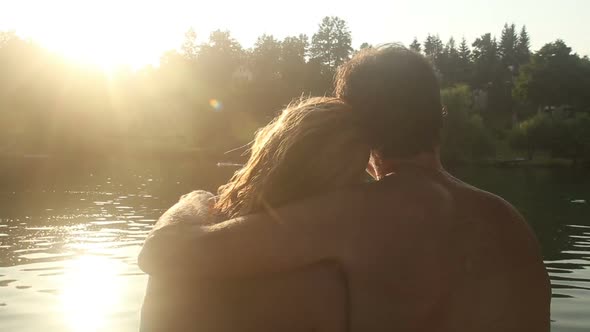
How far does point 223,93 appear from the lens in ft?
328

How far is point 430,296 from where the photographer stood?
2486mm

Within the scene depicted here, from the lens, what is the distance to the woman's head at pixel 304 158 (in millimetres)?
2613

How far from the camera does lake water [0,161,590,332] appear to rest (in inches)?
400

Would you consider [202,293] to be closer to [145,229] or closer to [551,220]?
[145,229]

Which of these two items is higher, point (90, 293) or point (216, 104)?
point (216, 104)

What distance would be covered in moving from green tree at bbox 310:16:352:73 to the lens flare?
35811 millimetres

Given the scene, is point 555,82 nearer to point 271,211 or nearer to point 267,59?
A: point 267,59

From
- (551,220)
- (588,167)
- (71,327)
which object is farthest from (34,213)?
(588,167)

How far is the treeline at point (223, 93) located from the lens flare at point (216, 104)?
0.19 metres

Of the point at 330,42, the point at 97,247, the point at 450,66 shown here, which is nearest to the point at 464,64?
the point at 450,66

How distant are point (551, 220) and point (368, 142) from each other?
24718 mm

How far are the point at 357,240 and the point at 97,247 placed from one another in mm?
15046

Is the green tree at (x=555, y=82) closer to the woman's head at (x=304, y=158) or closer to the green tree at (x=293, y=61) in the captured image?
the green tree at (x=293, y=61)

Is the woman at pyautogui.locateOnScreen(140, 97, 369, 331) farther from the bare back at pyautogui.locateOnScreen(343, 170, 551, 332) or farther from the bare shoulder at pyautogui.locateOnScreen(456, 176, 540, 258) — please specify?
the bare shoulder at pyautogui.locateOnScreen(456, 176, 540, 258)
